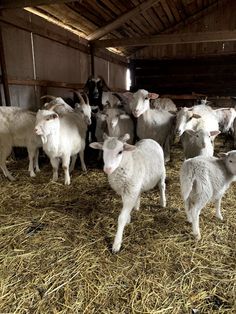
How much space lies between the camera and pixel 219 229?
10.8 ft

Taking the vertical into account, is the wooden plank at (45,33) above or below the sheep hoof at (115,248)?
above

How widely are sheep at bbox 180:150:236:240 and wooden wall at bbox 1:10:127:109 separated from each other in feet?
17.4

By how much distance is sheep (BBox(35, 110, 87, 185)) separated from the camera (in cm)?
442

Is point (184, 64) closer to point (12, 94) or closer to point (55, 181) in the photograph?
point (12, 94)

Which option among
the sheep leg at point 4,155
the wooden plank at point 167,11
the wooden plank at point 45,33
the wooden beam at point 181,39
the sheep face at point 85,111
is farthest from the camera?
the wooden plank at point 167,11

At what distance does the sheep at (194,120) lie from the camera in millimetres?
5090

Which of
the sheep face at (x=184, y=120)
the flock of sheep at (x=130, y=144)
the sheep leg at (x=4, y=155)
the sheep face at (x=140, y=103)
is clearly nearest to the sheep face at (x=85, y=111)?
the flock of sheep at (x=130, y=144)

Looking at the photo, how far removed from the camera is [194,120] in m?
5.39

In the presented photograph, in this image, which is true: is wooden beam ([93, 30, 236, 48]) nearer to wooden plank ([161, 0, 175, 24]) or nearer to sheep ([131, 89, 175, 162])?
wooden plank ([161, 0, 175, 24])

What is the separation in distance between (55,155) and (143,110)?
2.07 metres

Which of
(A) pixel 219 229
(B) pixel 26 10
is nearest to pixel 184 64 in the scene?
(B) pixel 26 10

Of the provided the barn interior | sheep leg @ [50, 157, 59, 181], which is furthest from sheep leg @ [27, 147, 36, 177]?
sheep leg @ [50, 157, 59, 181]

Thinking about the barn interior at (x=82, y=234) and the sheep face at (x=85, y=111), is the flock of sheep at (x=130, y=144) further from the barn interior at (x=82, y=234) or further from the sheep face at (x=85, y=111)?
the barn interior at (x=82, y=234)

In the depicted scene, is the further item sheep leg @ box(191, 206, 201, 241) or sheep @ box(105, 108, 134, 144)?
sheep @ box(105, 108, 134, 144)
